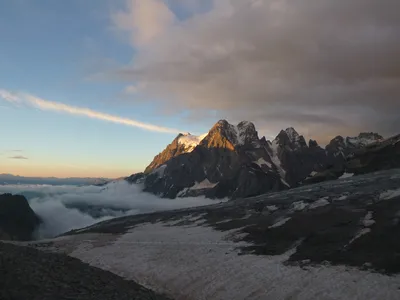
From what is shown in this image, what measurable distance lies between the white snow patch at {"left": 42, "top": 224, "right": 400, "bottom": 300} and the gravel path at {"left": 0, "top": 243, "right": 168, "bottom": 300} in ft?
19.1

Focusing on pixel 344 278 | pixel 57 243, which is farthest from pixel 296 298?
pixel 57 243

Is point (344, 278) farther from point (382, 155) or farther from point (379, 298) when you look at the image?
point (382, 155)

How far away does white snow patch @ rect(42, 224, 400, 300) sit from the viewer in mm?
32328

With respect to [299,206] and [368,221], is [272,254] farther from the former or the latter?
[299,206]

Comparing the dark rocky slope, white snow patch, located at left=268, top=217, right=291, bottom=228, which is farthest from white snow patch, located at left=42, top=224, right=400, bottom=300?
white snow patch, located at left=268, top=217, right=291, bottom=228

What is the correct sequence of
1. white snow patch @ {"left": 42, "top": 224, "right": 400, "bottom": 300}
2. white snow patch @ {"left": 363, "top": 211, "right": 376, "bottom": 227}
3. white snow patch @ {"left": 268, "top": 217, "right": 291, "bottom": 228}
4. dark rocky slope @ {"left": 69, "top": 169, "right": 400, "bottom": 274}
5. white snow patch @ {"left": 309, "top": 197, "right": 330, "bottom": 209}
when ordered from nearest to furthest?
white snow patch @ {"left": 42, "top": 224, "right": 400, "bottom": 300} < dark rocky slope @ {"left": 69, "top": 169, "right": 400, "bottom": 274} < white snow patch @ {"left": 363, "top": 211, "right": 376, "bottom": 227} < white snow patch @ {"left": 268, "top": 217, "right": 291, "bottom": 228} < white snow patch @ {"left": 309, "top": 197, "right": 330, "bottom": 209}

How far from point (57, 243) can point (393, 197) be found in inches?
2234

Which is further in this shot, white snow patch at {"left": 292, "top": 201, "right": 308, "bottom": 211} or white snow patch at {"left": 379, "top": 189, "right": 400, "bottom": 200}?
white snow patch at {"left": 292, "top": 201, "right": 308, "bottom": 211}

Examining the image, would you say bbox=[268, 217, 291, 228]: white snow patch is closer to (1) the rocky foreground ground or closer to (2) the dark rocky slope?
(2) the dark rocky slope

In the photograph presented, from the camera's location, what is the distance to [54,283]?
2680 cm

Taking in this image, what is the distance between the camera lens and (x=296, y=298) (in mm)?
31547

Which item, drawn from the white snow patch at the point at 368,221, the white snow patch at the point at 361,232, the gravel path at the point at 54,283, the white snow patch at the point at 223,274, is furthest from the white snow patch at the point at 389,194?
the gravel path at the point at 54,283

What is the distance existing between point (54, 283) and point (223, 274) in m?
16.8

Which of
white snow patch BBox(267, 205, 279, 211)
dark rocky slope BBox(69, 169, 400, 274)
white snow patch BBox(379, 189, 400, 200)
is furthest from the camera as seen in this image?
white snow patch BBox(267, 205, 279, 211)
